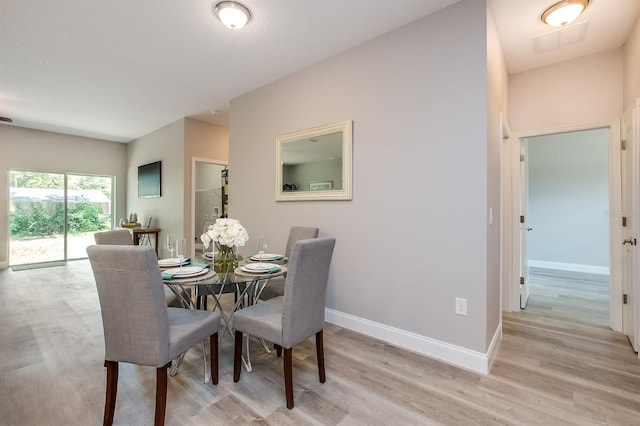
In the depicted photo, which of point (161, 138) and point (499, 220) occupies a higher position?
point (161, 138)

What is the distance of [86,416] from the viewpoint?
5.14 feet

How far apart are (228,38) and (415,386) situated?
312 centimetres

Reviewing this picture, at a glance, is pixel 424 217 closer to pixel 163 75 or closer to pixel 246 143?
pixel 246 143

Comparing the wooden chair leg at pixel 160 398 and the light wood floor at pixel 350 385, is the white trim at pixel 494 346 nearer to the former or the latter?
the light wood floor at pixel 350 385

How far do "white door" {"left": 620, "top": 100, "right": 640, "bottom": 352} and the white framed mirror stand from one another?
7.45 ft

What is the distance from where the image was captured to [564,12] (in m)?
2.12

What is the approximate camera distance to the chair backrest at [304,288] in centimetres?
163

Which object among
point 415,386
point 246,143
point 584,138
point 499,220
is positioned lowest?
point 415,386

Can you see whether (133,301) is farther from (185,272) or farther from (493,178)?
(493,178)

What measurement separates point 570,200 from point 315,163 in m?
5.19

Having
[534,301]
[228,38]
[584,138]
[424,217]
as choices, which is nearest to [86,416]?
[424,217]


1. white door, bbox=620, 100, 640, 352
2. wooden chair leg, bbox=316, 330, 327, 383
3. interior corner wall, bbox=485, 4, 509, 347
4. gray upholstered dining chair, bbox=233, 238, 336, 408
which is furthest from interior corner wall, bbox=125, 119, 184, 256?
white door, bbox=620, 100, 640, 352

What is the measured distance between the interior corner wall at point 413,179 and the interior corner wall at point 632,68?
1384 mm

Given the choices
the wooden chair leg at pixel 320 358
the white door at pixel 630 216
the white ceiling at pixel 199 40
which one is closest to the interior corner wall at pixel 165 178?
the white ceiling at pixel 199 40
